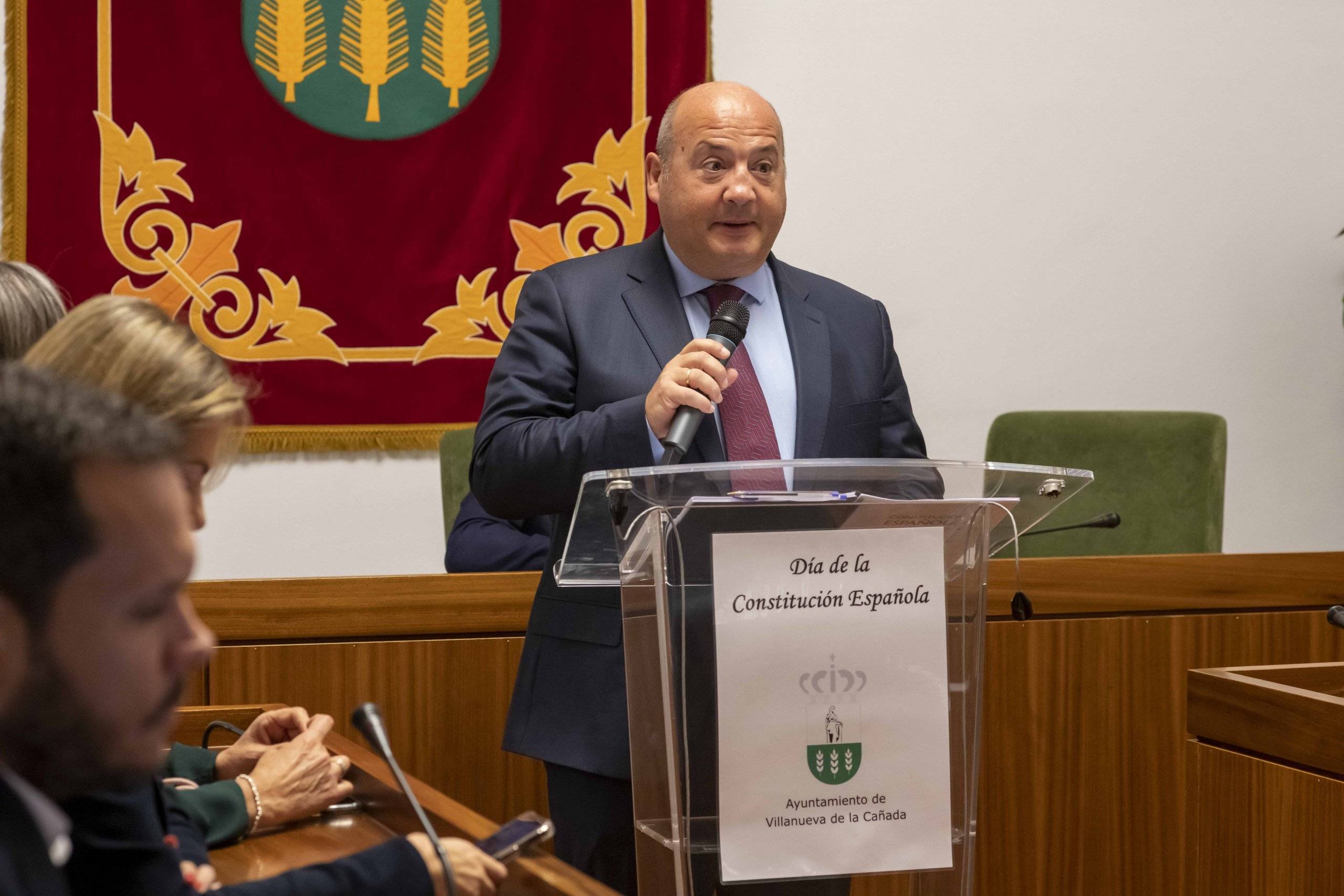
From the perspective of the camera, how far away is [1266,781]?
181 cm

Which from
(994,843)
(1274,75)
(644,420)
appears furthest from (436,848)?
(1274,75)

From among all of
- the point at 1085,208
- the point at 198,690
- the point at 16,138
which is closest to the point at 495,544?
the point at 198,690

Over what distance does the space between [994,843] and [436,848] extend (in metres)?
1.83

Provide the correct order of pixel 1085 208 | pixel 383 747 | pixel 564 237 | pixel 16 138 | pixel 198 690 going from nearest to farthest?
1. pixel 383 747
2. pixel 198 690
3. pixel 16 138
4. pixel 564 237
5. pixel 1085 208

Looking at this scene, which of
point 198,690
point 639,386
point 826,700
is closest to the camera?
point 826,700

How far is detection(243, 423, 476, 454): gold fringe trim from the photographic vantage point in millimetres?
4059

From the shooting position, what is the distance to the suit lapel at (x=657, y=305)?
181 cm

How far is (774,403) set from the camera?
1785 millimetres

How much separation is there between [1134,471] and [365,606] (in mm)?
2229

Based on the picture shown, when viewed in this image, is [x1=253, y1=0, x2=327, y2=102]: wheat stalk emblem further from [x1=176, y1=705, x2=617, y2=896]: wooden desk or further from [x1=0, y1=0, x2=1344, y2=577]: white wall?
[x1=176, y1=705, x2=617, y2=896]: wooden desk

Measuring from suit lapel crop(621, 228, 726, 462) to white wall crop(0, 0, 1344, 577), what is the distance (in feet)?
7.97

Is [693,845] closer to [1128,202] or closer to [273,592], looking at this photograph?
[273,592]

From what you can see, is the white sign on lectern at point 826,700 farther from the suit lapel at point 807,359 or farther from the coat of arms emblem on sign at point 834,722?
the suit lapel at point 807,359

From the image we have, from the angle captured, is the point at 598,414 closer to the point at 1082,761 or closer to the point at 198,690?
the point at 198,690
